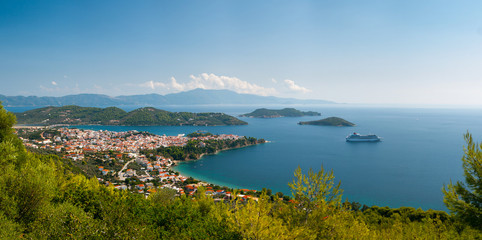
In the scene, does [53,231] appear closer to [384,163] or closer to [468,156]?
[468,156]

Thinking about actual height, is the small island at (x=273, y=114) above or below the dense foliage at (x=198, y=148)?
above

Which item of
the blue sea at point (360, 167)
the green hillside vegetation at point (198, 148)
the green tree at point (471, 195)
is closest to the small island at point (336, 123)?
the blue sea at point (360, 167)

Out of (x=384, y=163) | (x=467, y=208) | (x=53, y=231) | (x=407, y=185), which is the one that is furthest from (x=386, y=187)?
(x=53, y=231)

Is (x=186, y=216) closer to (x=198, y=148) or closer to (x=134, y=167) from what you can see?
(x=134, y=167)

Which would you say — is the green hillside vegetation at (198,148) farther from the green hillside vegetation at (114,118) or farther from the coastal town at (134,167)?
the green hillside vegetation at (114,118)

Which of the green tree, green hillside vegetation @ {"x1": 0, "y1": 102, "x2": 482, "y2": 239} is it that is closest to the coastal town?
green hillside vegetation @ {"x1": 0, "y1": 102, "x2": 482, "y2": 239}

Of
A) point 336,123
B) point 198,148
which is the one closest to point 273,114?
point 336,123
